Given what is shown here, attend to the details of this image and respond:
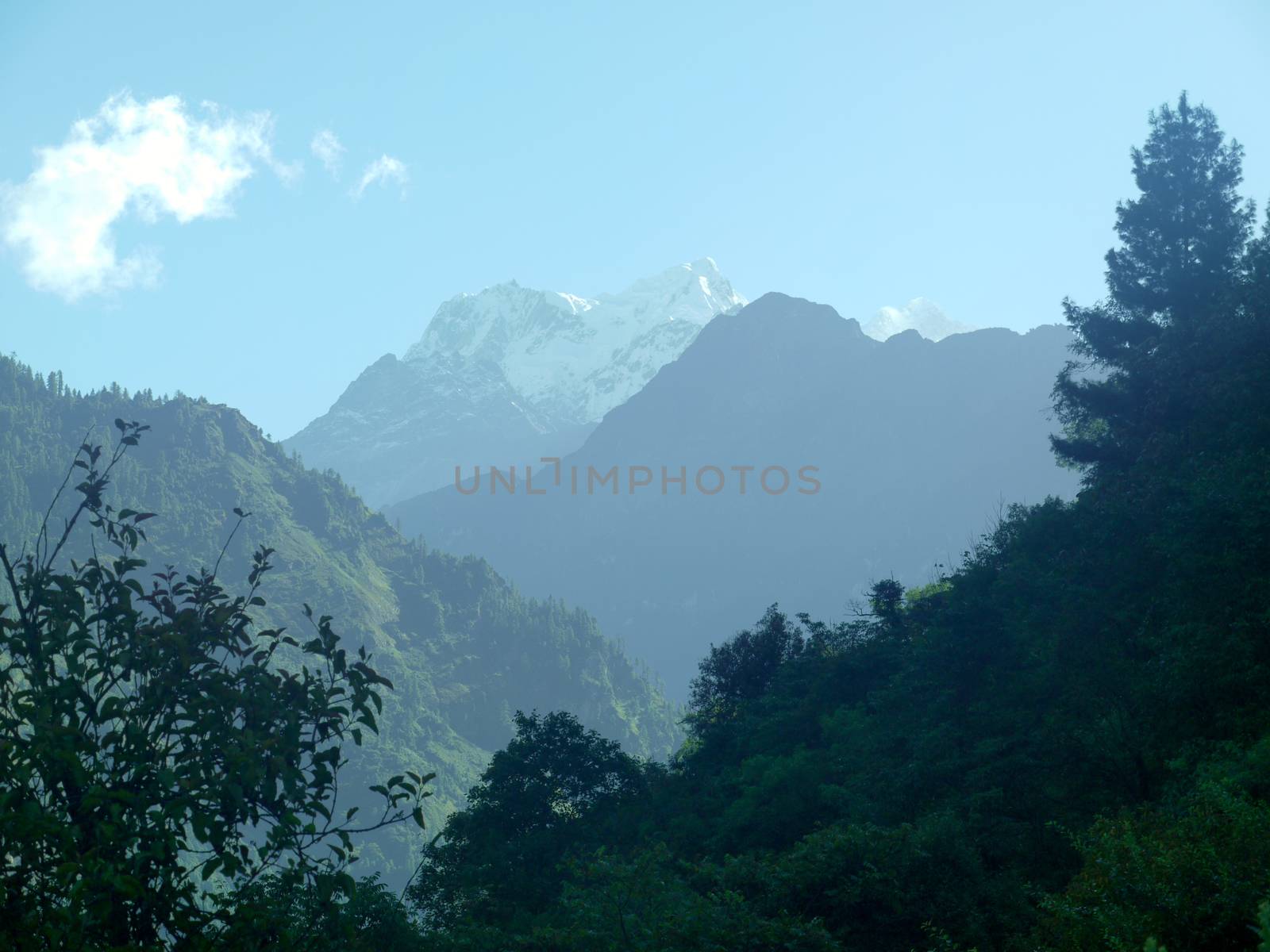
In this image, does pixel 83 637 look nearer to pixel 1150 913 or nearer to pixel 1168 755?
pixel 1150 913

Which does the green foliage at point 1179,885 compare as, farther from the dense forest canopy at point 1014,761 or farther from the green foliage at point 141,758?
the green foliage at point 141,758

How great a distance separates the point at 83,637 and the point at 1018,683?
2783 centimetres

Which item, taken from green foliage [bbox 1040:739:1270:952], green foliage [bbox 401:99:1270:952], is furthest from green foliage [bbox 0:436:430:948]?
green foliage [bbox 1040:739:1270:952]

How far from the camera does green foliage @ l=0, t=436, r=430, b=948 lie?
756cm

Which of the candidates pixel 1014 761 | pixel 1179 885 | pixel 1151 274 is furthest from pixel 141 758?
pixel 1151 274

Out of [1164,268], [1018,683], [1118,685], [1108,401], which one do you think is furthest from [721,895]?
[1164,268]

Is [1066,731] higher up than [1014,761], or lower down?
higher up

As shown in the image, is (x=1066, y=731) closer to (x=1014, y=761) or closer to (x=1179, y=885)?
(x=1014, y=761)

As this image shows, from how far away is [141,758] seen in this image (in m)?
8.39

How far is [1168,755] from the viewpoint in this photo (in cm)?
2112

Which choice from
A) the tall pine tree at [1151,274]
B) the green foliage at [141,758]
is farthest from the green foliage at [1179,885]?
the tall pine tree at [1151,274]

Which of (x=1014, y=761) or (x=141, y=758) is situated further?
(x=1014, y=761)

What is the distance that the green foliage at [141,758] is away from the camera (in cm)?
756

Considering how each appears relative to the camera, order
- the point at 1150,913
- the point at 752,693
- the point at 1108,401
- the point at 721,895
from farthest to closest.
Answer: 1. the point at 752,693
2. the point at 1108,401
3. the point at 721,895
4. the point at 1150,913
